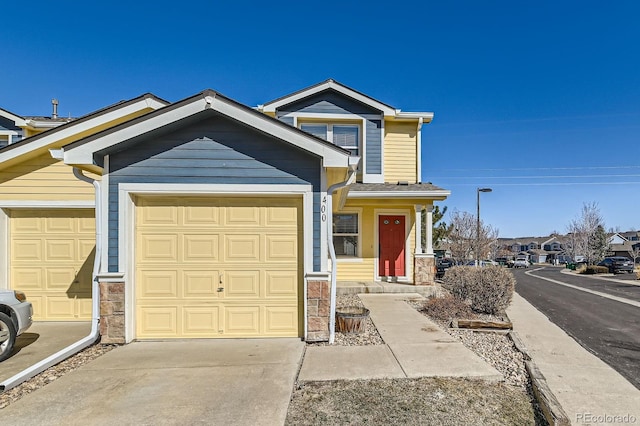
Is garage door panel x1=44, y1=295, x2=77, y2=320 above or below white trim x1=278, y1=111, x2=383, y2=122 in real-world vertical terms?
below

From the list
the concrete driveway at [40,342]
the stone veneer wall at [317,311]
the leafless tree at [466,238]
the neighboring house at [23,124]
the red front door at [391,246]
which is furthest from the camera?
the leafless tree at [466,238]

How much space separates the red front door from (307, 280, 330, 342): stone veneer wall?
6185mm

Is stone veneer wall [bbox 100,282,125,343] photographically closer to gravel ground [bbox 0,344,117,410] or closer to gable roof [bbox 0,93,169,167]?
gravel ground [bbox 0,344,117,410]

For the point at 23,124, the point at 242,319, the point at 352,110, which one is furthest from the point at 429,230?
the point at 23,124

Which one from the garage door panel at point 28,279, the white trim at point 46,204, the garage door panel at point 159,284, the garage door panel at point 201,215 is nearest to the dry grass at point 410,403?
the garage door panel at point 159,284

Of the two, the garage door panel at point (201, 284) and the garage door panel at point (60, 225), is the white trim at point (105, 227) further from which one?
the garage door panel at point (60, 225)

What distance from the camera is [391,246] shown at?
11430 mm

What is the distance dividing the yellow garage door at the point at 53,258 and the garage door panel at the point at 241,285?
3.36 metres

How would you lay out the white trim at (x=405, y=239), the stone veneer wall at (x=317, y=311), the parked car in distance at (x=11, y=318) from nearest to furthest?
the parked car in distance at (x=11, y=318) → the stone veneer wall at (x=317, y=311) → the white trim at (x=405, y=239)

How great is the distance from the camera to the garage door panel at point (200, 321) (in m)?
5.65

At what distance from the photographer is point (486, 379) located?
4086 millimetres

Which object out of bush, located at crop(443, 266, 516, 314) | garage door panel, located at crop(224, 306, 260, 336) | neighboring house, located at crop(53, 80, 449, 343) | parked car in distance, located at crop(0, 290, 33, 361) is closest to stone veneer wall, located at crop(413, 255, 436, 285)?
bush, located at crop(443, 266, 516, 314)

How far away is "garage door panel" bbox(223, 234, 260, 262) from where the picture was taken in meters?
5.70

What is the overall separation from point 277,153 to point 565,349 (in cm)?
642
